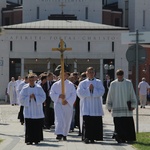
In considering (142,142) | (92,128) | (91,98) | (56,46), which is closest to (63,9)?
(56,46)

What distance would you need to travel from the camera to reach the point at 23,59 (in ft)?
183

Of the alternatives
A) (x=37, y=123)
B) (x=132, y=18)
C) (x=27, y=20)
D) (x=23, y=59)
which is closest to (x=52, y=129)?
(x=37, y=123)

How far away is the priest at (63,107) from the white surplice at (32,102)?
0.99 meters

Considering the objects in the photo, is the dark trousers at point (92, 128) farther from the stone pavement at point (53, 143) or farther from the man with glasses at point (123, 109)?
the man with glasses at point (123, 109)

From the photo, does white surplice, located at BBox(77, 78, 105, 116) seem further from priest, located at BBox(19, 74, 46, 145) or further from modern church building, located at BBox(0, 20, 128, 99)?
modern church building, located at BBox(0, 20, 128, 99)

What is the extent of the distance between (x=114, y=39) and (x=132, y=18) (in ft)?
65.8

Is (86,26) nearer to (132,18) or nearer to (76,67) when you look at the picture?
(76,67)

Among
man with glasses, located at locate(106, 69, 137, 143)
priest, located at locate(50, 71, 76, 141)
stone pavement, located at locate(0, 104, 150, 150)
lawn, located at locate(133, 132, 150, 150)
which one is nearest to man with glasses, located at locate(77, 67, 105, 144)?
stone pavement, located at locate(0, 104, 150, 150)

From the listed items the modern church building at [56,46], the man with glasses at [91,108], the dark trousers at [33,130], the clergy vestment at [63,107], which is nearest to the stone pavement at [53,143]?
the dark trousers at [33,130]

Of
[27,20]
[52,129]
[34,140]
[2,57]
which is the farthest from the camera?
[27,20]

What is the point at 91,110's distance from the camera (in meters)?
17.4

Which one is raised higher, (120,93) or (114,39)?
(114,39)

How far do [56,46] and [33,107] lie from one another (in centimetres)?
3896

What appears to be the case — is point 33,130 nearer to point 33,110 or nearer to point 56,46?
point 33,110
